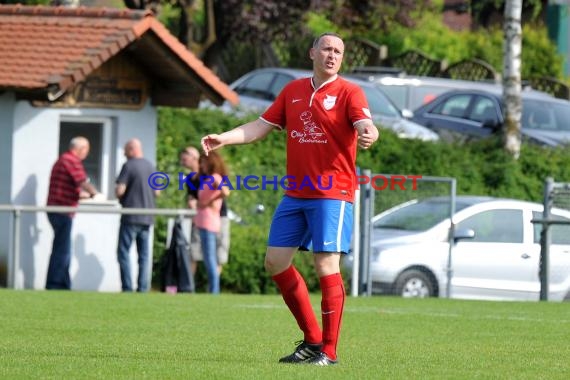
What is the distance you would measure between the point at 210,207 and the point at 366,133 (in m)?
10.9

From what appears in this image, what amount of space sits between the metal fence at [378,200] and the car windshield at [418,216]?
131 mm

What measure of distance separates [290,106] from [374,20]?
27247 millimetres

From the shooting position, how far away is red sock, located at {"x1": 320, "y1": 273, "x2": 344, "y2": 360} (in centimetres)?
1002

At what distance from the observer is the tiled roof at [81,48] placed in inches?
832

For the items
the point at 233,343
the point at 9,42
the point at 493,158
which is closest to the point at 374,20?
the point at 493,158

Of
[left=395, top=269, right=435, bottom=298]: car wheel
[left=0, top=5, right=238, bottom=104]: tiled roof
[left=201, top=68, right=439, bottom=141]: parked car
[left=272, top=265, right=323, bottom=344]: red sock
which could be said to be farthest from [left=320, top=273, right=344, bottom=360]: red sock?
[left=201, top=68, right=439, bottom=141]: parked car

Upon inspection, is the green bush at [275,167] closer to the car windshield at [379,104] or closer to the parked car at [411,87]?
the car windshield at [379,104]

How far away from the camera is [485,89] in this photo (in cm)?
3092

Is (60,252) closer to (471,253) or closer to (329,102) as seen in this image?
(471,253)

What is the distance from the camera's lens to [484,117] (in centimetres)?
2886

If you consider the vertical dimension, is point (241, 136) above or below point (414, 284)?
above

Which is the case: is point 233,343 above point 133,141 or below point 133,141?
below

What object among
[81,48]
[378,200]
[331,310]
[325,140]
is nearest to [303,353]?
[331,310]

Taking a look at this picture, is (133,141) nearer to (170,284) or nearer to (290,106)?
(170,284)
